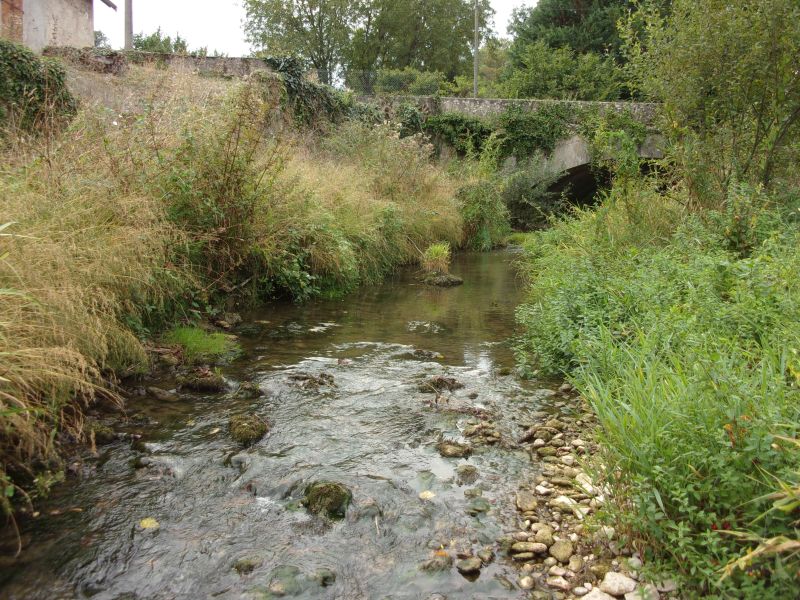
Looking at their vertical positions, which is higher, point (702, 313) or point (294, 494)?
point (702, 313)

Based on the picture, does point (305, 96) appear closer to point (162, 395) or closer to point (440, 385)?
point (440, 385)

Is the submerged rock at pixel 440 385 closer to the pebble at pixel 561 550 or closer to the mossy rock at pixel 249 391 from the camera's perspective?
the mossy rock at pixel 249 391

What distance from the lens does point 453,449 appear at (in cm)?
399

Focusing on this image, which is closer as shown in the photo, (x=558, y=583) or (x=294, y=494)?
(x=558, y=583)

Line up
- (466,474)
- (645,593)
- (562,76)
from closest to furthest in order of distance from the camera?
(645,593) → (466,474) → (562,76)

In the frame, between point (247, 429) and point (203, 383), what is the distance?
3.55 ft

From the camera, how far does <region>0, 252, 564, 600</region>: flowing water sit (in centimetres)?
272

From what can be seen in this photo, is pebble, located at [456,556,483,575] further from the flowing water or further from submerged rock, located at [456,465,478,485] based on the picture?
submerged rock, located at [456,465,478,485]

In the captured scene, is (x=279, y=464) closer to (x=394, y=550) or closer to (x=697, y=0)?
(x=394, y=550)

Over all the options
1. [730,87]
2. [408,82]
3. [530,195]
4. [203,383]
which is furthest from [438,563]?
[408,82]

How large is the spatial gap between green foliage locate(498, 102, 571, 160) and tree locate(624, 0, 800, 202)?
1528 centimetres

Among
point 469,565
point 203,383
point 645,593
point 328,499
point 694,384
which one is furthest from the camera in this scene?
point 203,383

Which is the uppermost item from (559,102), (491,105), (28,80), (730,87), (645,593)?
(559,102)

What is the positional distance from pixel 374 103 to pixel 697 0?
45.4ft
